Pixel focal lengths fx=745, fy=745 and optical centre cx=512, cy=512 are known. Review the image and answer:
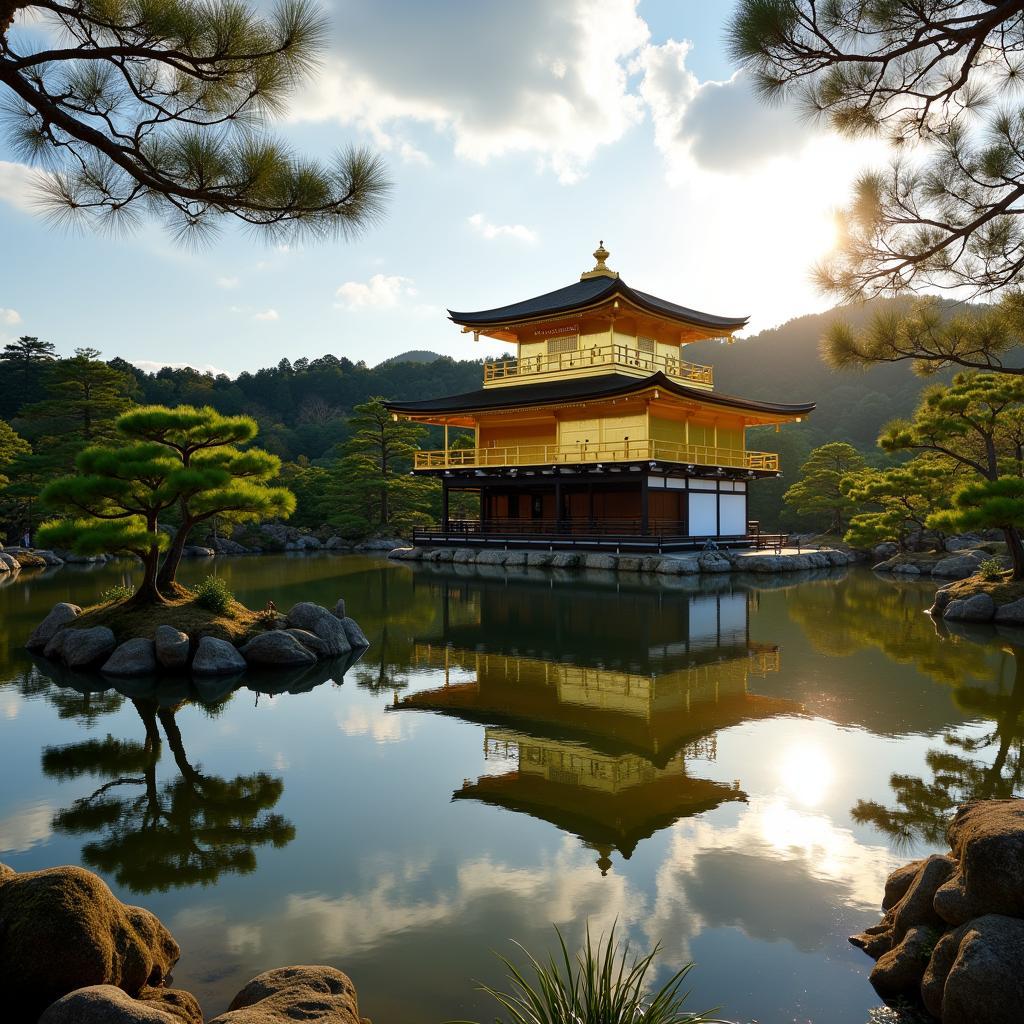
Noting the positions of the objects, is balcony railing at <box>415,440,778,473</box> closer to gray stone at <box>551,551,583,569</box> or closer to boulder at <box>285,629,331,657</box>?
gray stone at <box>551,551,583,569</box>

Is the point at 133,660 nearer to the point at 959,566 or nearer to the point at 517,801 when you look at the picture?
the point at 517,801

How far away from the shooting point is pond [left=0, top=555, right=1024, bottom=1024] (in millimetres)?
3684

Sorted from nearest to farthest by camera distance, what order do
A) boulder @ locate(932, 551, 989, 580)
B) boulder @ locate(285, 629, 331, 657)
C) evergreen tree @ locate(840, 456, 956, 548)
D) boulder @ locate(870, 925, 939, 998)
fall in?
boulder @ locate(870, 925, 939, 998) → boulder @ locate(285, 629, 331, 657) → boulder @ locate(932, 551, 989, 580) → evergreen tree @ locate(840, 456, 956, 548)

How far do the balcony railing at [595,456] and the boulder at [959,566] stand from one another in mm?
7734

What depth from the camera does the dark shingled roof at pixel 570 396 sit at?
79.2 feet

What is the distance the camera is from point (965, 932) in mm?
3023

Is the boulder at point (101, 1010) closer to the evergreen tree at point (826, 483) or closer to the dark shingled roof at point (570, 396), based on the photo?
the dark shingled roof at point (570, 396)

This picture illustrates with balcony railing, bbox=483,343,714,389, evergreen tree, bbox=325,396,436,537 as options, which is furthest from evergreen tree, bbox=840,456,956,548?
evergreen tree, bbox=325,396,436,537

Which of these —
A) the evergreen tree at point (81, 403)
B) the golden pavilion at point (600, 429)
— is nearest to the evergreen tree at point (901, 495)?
the golden pavilion at point (600, 429)

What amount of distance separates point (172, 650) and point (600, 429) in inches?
760

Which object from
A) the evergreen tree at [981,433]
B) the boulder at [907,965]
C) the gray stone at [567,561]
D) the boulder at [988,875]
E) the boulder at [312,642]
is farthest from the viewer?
the gray stone at [567,561]

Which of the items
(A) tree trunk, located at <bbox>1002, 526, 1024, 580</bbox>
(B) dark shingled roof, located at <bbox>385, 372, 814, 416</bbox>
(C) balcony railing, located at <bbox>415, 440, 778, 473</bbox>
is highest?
(B) dark shingled roof, located at <bbox>385, 372, 814, 416</bbox>

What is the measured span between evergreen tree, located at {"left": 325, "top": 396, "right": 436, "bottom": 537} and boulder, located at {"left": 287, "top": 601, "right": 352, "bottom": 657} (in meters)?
23.8

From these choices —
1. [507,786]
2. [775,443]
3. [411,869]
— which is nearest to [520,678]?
[507,786]
